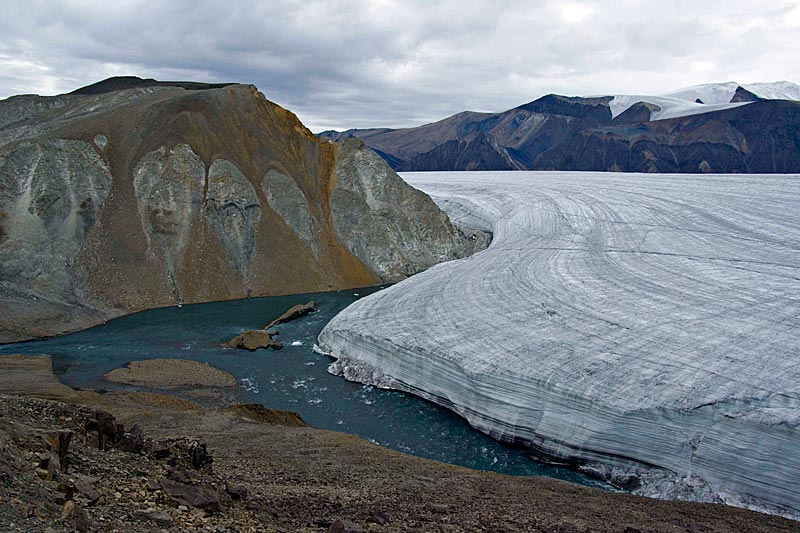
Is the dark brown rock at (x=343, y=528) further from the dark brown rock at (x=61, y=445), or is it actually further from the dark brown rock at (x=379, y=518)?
the dark brown rock at (x=61, y=445)

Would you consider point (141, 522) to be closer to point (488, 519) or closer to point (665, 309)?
point (488, 519)

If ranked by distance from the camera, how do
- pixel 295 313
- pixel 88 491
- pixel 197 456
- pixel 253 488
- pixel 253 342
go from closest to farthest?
pixel 88 491
pixel 253 488
pixel 197 456
pixel 253 342
pixel 295 313

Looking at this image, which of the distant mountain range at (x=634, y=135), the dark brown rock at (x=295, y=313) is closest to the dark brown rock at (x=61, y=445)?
the dark brown rock at (x=295, y=313)

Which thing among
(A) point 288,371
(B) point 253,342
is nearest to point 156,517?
(A) point 288,371

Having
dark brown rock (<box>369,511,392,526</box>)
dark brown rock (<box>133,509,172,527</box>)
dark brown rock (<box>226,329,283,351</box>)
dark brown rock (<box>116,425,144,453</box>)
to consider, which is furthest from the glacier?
dark brown rock (<box>133,509,172,527</box>)

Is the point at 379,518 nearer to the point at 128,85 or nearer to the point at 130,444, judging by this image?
the point at 130,444

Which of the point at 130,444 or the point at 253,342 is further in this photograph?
the point at 253,342

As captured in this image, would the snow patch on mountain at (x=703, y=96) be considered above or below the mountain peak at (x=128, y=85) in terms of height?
above
